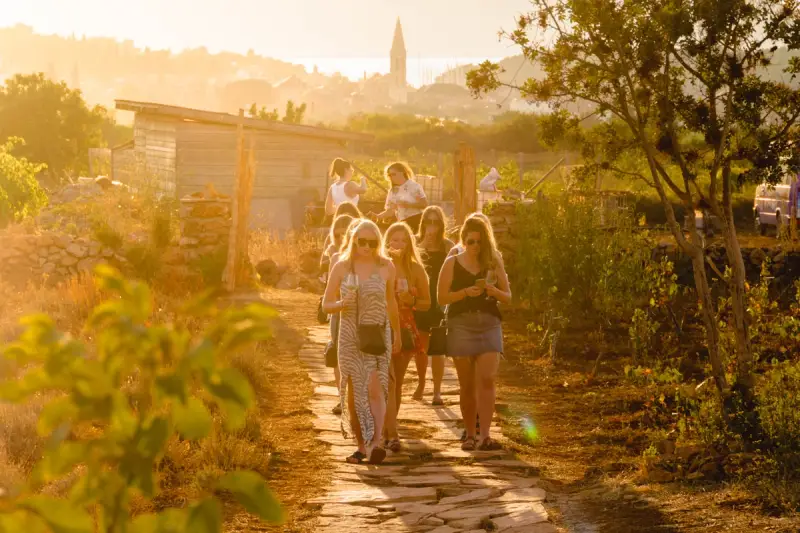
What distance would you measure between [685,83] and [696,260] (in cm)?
170

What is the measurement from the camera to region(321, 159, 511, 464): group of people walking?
8.75 metres

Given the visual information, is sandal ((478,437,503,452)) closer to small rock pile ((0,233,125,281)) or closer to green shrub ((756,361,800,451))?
green shrub ((756,361,800,451))

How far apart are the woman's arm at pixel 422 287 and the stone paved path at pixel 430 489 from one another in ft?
3.62

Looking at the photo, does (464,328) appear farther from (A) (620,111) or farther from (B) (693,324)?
(B) (693,324)

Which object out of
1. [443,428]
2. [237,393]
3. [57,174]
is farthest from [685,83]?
[57,174]

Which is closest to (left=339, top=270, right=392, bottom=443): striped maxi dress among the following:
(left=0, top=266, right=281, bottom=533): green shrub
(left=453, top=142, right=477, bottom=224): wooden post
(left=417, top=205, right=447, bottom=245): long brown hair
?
(left=417, top=205, right=447, bottom=245): long brown hair

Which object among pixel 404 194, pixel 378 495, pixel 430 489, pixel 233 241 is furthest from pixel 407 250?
pixel 233 241

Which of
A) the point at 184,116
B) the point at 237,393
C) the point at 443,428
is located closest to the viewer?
the point at 237,393

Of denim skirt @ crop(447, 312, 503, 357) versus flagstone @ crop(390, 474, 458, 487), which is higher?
denim skirt @ crop(447, 312, 503, 357)

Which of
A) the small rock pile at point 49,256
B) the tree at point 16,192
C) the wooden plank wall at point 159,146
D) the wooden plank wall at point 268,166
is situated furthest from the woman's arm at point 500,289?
the wooden plank wall at point 159,146

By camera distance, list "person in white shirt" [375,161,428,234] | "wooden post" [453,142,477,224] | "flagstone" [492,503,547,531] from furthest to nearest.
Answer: "wooden post" [453,142,477,224] < "person in white shirt" [375,161,428,234] < "flagstone" [492,503,547,531]

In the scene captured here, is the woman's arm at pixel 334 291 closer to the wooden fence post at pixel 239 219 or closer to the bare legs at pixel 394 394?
the bare legs at pixel 394 394

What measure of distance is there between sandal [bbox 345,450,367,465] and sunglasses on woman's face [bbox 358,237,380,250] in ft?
5.16

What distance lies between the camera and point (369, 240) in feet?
28.5
